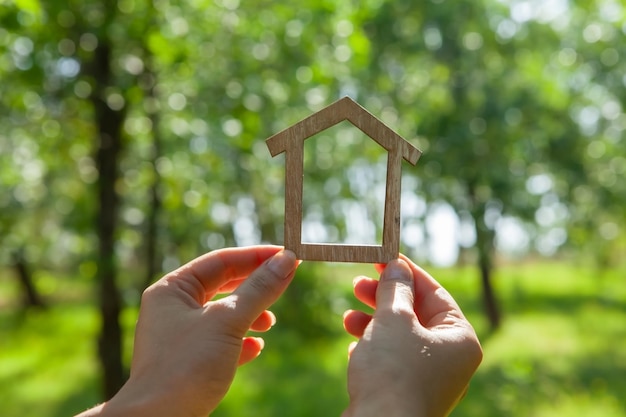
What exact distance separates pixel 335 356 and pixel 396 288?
9273 mm

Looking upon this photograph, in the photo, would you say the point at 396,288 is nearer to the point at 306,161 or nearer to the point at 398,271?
the point at 398,271

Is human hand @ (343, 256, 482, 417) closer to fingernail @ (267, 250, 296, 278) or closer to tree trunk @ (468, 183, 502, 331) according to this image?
fingernail @ (267, 250, 296, 278)

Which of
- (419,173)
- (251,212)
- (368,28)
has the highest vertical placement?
(368,28)

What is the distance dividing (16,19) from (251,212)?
22.6 ft

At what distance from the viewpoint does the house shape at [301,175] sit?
1.81 meters

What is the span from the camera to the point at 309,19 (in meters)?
5.11

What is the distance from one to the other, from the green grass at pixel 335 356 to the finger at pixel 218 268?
14.5 feet

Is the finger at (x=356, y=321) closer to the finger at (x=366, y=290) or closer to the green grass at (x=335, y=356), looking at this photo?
the finger at (x=366, y=290)

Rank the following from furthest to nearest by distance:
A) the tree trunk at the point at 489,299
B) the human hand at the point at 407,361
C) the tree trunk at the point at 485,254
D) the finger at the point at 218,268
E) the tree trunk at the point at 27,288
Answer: the tree trunk at the point at 27,288, the tree trunk at the point at 489,299, the tree trunk at the point at 485,254, the finger at the point at 218,268, the human hand at the point at 407,361

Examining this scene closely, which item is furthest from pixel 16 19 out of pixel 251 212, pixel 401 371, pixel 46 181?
pixel 46 181

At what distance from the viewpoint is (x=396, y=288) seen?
167cm

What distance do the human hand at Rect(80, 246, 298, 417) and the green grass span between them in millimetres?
4624

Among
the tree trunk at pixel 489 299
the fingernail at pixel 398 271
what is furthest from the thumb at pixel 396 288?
the tree trunk at pixel 489 299

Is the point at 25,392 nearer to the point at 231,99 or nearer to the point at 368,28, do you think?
the point at 231,99
